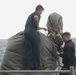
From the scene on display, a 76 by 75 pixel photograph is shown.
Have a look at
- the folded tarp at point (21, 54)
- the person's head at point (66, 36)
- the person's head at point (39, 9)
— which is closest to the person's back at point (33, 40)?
the person's head at point (39, 9)

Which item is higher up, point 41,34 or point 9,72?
point 41,34

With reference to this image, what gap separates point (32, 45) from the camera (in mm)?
11812

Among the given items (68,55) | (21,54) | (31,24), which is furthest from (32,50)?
(68,55)

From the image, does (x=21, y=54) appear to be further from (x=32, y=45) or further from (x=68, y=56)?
(x=68, y=56)

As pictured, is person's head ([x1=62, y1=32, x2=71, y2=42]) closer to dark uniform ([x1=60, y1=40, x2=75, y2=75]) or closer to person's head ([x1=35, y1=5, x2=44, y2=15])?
dark uniform ([x1=60, y1=40, x2=75, y2=75])

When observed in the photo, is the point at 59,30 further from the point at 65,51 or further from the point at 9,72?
the point at 9,72

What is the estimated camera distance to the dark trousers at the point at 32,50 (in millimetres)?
11742

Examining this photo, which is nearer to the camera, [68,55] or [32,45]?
[32,45]

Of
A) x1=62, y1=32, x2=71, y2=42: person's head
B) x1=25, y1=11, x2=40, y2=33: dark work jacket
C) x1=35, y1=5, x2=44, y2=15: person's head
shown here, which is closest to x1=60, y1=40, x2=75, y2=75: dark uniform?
x1=62, y1=32, x2=71, y2=42: person's head

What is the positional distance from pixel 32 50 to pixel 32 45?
12cm

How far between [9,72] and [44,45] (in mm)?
2123

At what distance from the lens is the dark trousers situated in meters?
11.7

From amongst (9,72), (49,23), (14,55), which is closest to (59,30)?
(49,23)

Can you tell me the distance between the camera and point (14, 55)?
12.1 meters
